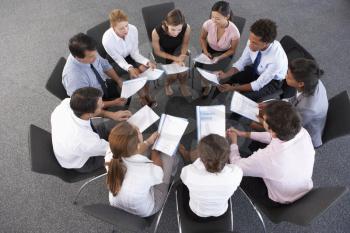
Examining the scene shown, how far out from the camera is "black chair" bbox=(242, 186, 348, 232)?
164 centimetres

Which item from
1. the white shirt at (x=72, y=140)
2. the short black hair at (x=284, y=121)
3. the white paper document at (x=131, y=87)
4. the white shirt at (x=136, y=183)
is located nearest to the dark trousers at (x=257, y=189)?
the short black hair at (x=284, y=121)

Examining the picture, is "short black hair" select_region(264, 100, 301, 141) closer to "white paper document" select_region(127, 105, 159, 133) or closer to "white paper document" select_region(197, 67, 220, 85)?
"white paper document" select_region(127, 105, 159, 133)

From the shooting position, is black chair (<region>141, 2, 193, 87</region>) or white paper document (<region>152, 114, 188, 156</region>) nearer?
white paper document (<region>152, 114, 188, 156</region>)

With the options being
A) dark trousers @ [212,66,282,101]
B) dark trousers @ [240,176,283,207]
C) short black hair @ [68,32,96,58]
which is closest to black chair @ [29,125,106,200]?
short black hair @ [68,32,96,58]

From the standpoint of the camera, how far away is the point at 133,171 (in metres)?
1.78

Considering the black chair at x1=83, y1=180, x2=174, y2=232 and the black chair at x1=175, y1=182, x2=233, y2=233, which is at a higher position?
the black chair at x1=83, y1=180, x2=174, y2=232

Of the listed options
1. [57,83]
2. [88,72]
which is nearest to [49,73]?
[57,83]

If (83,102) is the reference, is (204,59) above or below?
below

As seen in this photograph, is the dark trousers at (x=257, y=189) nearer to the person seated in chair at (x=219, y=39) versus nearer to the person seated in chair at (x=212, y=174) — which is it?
the person seated in chair at (x=212, y=174)

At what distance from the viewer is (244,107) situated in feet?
8.21

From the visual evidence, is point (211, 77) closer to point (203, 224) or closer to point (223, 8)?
point (223, 8)

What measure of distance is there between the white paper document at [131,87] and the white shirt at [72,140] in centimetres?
59

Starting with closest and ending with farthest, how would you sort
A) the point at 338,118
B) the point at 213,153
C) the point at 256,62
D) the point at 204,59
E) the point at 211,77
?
the point at 213,153 < the point at 338,118 < the point at 256,62 < the point at 211,77 < the point at 204,59

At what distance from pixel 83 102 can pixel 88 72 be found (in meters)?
0.60
